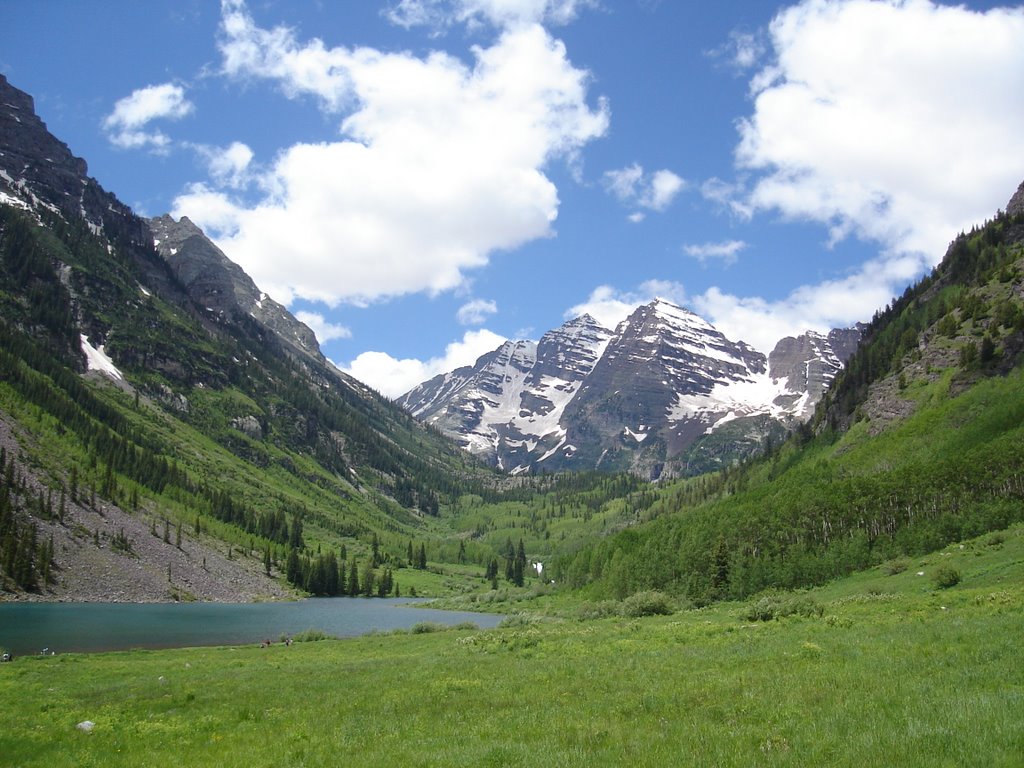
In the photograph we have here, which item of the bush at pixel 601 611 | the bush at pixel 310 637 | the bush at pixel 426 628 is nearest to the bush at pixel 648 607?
the bush at pixel 601 611

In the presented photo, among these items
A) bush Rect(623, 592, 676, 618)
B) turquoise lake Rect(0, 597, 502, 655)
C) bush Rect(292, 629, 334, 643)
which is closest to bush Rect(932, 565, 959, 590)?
bush Rect(623, 592, 676, 618)

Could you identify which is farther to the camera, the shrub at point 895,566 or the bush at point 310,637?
the bush at point 310,637

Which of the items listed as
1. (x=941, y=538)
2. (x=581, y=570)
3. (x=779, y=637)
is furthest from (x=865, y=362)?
(x=779, y=637)

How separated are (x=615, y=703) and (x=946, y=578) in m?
41.8

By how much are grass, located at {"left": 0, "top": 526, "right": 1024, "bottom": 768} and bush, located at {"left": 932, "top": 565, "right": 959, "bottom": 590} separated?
25.3ft

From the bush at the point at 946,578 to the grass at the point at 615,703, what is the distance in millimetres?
7726

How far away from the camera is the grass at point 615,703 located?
14.3m

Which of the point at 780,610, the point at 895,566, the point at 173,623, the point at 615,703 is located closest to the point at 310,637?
the point at 173,623

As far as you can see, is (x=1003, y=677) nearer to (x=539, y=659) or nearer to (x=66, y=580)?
(x=539, y=659)

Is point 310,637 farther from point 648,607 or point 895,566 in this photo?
point 895,566

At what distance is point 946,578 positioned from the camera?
49.7 metres

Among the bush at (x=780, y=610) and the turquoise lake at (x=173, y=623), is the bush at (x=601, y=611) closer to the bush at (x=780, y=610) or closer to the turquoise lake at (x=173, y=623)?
the turquoise lake at (x=173, y=623)

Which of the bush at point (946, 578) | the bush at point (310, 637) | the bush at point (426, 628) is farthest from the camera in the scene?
the bush at point (426, 628)

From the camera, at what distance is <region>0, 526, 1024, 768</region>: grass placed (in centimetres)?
1432
